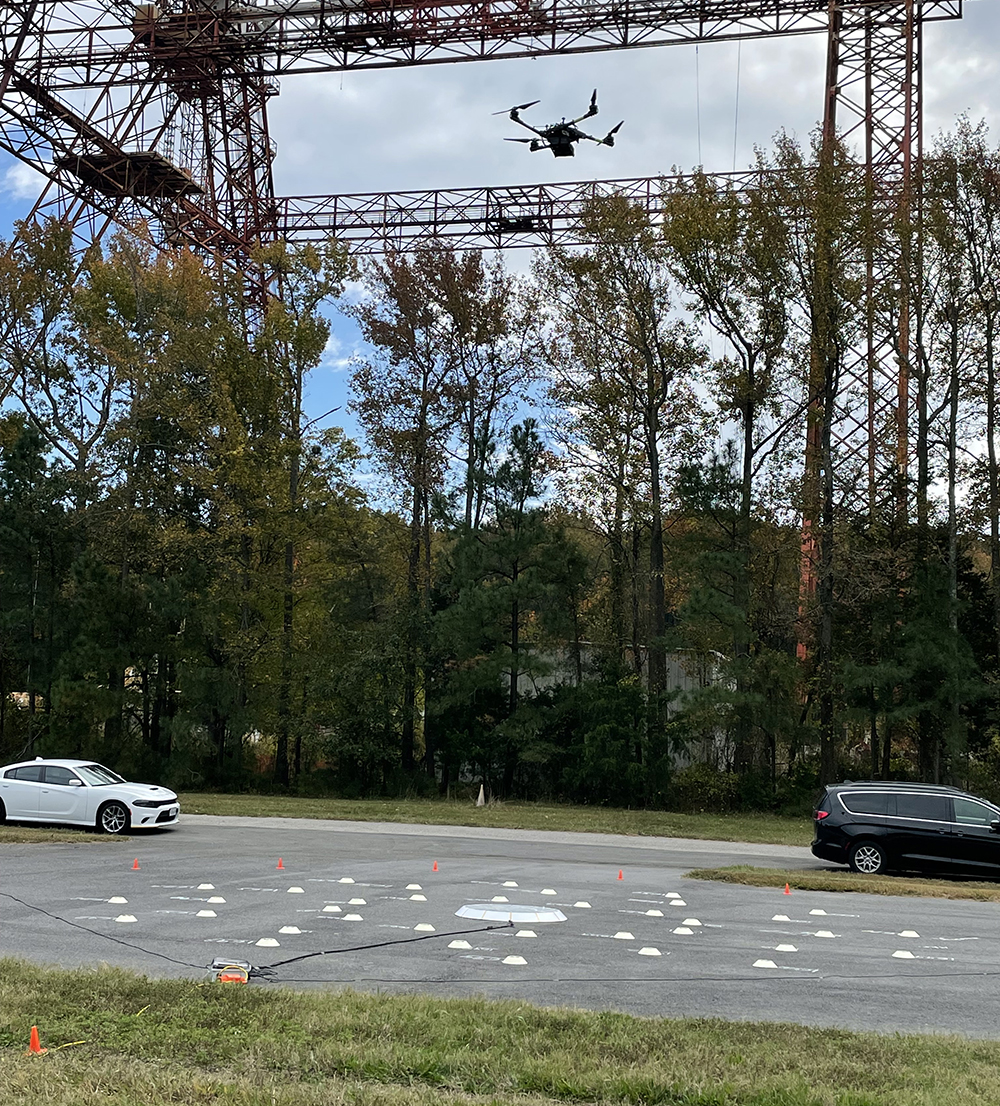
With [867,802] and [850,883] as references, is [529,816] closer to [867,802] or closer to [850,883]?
[867,802]

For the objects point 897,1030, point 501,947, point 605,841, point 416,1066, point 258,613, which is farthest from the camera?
point 258,613

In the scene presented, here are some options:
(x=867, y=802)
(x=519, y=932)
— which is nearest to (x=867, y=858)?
(x=867, y=802)

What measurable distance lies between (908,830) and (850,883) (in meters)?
3.10

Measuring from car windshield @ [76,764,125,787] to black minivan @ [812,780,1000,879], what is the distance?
13317mm

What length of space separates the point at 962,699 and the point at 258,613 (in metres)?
22.3

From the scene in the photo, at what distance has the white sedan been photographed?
22844 millimetres

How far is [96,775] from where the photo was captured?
2377 cm

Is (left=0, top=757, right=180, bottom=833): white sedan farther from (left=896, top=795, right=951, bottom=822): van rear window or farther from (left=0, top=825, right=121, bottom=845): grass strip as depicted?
(left=896, top=795, right=951, bottom=822): van rear window

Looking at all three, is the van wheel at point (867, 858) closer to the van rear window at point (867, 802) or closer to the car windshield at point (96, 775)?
the van rear window at point (867, 802)

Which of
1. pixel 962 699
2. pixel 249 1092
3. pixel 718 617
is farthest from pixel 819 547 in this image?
pixel 249 1092

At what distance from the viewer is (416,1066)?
697 centimetres

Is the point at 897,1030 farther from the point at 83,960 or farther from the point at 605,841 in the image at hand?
the point at 605,841

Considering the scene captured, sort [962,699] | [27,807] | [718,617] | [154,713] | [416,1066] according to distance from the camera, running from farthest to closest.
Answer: [154,713] → [718,617] → [962,699] → [27,807] → [416,1066]

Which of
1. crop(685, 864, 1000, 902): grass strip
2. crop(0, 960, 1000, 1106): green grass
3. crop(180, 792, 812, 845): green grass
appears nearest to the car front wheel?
crop(180, 792, 812, 845): green grass
